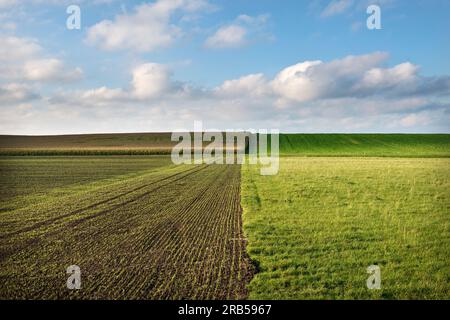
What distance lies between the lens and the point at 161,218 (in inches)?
536

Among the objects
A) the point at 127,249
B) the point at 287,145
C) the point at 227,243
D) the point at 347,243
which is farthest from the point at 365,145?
the point at 127,249

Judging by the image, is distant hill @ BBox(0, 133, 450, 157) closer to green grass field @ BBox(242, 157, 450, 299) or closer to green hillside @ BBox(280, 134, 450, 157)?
green hillside @ BBox(280, 134, 450, 157)

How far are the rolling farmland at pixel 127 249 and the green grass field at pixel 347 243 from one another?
78 centimetres

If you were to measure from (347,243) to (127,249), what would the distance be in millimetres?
5854

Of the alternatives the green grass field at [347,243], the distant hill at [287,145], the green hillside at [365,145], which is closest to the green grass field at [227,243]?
the green grass field at [347,243]

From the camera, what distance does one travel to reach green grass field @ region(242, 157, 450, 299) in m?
7.15

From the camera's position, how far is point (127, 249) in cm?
973

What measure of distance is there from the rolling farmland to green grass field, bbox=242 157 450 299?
2.57 ft

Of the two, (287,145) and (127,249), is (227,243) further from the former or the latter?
(287,145)

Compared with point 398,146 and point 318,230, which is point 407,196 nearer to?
point 318,230

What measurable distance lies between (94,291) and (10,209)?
11.0 metres

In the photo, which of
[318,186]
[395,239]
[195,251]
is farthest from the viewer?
[318,186]

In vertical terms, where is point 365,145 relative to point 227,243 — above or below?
above
